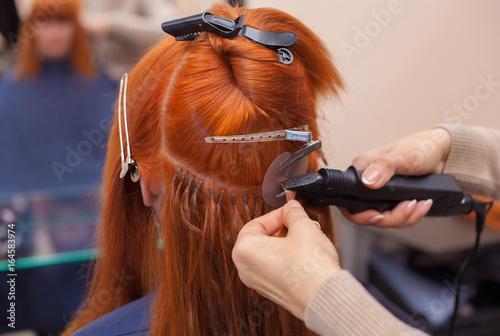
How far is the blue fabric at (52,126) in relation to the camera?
1351mm

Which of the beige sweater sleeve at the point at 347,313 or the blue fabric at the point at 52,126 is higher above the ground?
the blue fabric at the point at 52,126

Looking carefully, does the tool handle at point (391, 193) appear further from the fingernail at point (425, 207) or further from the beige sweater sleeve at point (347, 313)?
the beige sweater sleeve at point (347, 313)

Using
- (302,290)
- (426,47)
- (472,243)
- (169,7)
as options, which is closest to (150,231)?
(302,290)

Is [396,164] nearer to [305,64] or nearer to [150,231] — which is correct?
[305,64]

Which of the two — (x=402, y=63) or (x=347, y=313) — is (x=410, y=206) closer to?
(x=347, y=313)

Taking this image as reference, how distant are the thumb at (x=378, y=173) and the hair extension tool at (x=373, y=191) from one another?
1 cm

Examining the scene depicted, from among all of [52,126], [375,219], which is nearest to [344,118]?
[375,219]

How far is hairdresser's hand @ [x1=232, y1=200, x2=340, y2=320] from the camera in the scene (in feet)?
1.45

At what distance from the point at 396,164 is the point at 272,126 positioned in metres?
0.31

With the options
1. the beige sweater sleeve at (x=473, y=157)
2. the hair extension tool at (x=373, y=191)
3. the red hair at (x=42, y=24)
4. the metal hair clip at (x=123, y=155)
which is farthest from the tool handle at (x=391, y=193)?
the red hair at (x=42, y=24)

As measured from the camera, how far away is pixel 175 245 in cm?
62

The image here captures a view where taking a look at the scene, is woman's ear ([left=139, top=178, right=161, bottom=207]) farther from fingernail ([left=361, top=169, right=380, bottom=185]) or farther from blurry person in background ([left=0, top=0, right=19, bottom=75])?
blurry person in background ([left=0, top=0, right=19, bottom=75])

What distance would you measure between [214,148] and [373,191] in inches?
12.2

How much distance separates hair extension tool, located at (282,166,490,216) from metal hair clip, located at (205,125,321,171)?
0.11 ft
